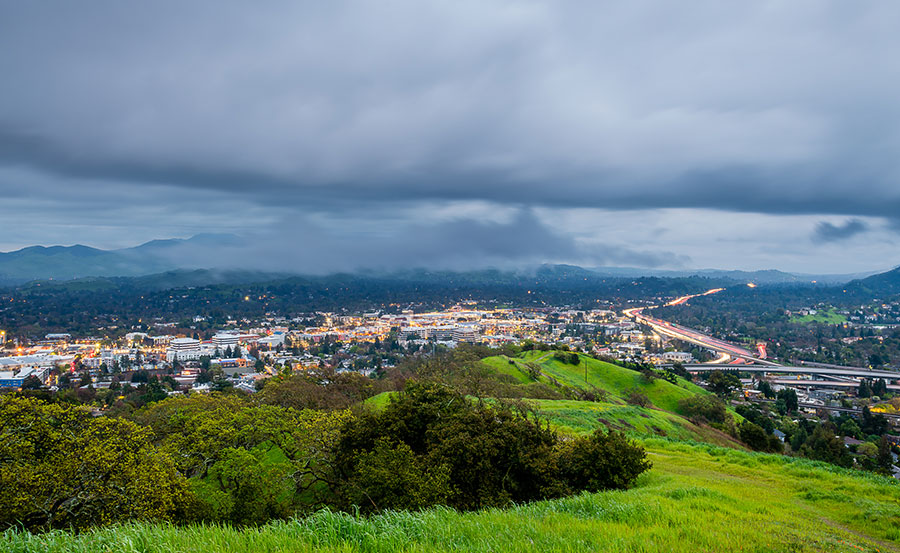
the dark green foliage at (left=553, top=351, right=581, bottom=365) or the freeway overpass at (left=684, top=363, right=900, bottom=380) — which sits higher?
the dark green foliage at (left=553, top=351, right=581, bottom=365)

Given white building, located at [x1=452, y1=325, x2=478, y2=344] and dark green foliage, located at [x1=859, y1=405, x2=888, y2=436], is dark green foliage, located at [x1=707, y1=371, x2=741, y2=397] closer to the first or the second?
dark green foliage, located at [x1=859, y1=405, x2=888, y2=436]

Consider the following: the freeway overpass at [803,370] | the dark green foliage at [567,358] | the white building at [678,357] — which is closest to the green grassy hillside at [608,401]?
the dark green foliage at [567,358]

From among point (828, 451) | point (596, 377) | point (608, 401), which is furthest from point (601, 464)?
point (596, 377)

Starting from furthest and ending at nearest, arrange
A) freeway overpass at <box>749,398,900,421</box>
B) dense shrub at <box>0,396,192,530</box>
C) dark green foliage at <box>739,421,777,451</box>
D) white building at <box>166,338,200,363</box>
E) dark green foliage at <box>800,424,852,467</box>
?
white building at <box>166,338,200,363</box> → freeway overpass at <box>749,398,900,421</box> → dark green foliage at <box>739,421,777,451</box> → dark green foliage at <box>800,424,852,467</box> → dense shrub at <box>0,396,192,530</box>

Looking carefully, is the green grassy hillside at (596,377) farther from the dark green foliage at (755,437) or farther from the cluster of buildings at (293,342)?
the cluster of buildings at (293,342)

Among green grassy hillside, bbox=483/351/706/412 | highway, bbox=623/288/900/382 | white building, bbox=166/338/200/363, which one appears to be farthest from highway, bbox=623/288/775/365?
white building, bbox=166/338/200/363
